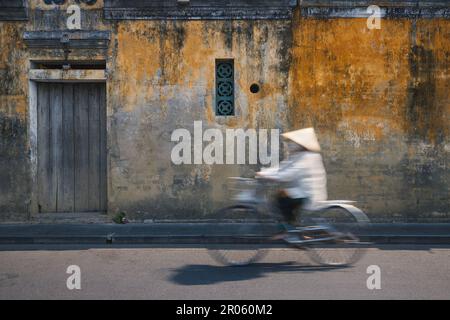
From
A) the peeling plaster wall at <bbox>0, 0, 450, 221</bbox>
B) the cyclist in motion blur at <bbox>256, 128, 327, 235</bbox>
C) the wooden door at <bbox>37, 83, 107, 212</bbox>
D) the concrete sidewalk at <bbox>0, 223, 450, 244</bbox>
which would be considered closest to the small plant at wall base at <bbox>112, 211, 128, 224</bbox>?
the peeling plaster wall at <bbox>0, 0, 450, 221</bbox>

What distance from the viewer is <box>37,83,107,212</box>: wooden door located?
1151cm

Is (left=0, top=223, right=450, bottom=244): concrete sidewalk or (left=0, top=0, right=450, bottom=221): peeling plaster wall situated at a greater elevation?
(left=0, top=0, right=450, bottom=221): peeling plaster wall

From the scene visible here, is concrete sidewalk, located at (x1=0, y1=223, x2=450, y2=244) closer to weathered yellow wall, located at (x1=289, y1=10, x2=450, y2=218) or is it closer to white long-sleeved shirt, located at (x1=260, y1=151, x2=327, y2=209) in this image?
weathered yellow wall, located at (x1=289, y1=10, x2=450, y2=218)

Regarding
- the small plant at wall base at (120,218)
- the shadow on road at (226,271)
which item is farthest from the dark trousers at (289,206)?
the small plant at wall base at (120,218)

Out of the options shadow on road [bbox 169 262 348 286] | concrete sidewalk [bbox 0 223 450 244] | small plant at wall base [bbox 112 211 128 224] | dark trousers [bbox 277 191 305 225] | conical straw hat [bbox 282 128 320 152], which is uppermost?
conical straw hat [bbox 282 128 320 152]

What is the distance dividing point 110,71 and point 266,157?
3746mm

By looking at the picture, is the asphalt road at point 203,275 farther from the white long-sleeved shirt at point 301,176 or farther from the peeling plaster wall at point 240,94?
the peeling plaster wall at point 240,94

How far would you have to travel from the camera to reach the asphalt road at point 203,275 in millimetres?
5906

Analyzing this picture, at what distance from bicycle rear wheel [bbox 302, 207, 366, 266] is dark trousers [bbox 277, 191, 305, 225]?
0.23 m

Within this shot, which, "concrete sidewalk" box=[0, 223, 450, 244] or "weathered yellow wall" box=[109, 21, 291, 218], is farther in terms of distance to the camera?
"weathered yellow wall" box=[109, 21, 291, 218]

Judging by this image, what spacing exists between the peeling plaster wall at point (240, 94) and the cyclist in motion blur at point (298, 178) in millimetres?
3867

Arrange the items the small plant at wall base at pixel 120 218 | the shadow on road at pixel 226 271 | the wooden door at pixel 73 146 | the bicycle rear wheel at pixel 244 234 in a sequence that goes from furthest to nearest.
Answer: the wooden door at pixel 73 146
the small plant at wall base at pixel 120 218
the bicycle rear wheel at pixel 244 234
the shadow on road at pixel 226 271

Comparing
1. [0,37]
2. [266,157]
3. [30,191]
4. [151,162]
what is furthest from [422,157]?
[0,37]

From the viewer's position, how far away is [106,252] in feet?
27.5
